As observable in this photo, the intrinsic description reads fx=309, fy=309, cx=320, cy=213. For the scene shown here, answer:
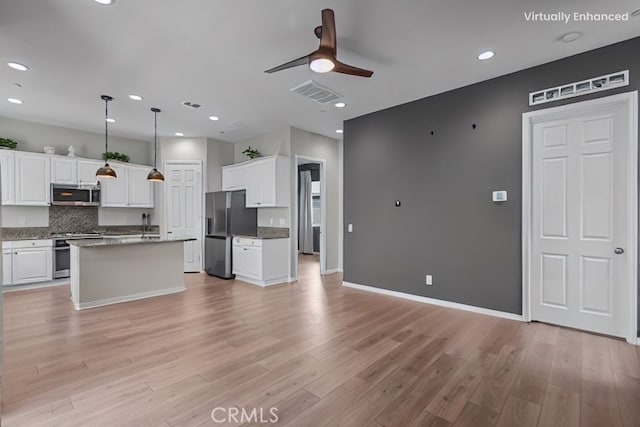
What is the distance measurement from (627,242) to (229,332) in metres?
4.17

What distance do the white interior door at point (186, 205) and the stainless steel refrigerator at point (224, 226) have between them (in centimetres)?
31

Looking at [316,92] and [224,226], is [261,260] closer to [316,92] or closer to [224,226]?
[224,226]

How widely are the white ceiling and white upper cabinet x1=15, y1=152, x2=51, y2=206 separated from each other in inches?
37.6

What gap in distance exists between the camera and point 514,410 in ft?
6.71

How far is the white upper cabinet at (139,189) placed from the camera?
6.47 m

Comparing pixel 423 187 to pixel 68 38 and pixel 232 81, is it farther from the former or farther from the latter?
pixel 68 38

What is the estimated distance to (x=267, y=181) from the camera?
584 cm

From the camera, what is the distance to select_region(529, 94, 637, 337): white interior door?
313 cm

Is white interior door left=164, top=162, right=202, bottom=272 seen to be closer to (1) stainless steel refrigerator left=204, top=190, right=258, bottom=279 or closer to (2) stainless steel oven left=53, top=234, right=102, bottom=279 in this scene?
(1) stainless steel refrigerator left=204, top=190, right=258, bottom=279

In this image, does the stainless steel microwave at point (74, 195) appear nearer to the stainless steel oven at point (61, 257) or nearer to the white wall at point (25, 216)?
the white wall at point (25, 216)

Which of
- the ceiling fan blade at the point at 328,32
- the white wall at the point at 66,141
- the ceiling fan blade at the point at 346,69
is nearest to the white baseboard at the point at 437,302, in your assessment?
the ceiling fan blade at the point at 346,69

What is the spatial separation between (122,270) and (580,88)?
617cm

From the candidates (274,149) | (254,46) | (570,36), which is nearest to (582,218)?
(570,36)

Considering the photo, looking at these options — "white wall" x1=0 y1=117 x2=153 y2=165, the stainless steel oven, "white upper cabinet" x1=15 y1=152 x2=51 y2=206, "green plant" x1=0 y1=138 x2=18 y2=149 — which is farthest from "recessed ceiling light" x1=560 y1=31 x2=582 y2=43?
"green plant" x1=0 y1=138 x2=18 y2=149
